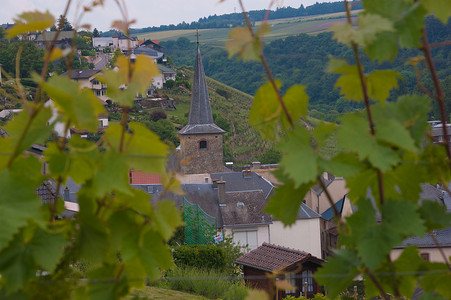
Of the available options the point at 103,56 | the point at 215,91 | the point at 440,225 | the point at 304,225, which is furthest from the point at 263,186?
the point at 103,56

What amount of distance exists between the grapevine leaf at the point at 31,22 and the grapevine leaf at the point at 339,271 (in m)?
0.64

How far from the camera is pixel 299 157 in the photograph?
83cm

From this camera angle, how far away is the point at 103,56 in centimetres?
7375

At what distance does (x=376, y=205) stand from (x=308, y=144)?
188 millimetres

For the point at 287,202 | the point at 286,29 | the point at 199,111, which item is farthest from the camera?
the point at 286,29

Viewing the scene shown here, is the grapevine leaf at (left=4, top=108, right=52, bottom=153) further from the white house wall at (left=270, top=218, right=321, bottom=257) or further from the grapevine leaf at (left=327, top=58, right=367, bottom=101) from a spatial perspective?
the white house wall at (left=270, top=218, right=321, bottom=257)

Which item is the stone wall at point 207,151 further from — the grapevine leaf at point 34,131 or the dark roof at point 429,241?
the grapevine leaf at point 34,131

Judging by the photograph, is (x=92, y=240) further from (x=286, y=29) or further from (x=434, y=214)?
(x=286, y=29)

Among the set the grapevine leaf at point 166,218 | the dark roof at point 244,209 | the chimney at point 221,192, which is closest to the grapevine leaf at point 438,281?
the grapevine leaf at point 166,218

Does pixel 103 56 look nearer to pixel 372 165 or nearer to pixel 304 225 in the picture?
pixel 304 225

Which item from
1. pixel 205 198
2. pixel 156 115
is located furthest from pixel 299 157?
pixel 156 115

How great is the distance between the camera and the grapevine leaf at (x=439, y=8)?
35.5 inches

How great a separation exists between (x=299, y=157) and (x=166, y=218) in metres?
0.23

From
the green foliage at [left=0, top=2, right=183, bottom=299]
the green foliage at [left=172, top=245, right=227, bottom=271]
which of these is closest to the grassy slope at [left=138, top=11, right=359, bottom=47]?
the green foliage at [left=0, top=2, right=183, bottom=299]
